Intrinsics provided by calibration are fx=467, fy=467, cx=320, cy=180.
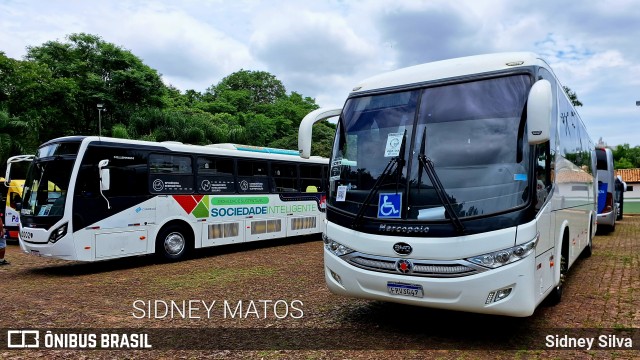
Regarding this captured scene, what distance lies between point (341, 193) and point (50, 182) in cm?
729

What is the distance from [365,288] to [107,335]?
3.18 meters

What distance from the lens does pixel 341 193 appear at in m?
5.61

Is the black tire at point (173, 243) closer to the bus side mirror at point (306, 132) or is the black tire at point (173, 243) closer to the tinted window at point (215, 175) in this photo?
the tinted window at point (215, 175)

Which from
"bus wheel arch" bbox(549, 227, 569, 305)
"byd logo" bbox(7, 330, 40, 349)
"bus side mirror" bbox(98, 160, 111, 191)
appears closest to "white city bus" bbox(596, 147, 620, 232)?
"bus wheel arch" bbox(549, 227, 569, 305)

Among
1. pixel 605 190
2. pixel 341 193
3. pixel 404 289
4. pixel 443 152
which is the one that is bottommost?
pixel 404 289

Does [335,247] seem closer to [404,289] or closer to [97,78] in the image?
[404,289]

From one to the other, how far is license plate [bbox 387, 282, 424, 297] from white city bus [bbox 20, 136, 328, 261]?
7.15m

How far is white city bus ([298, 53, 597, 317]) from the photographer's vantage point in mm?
4539

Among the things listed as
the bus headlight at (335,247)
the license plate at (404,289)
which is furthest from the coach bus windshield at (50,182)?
the license plate at (404,289)

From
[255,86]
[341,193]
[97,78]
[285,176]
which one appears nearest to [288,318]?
[341,193]

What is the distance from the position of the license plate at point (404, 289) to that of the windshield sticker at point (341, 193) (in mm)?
1174

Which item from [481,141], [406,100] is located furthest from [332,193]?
[481,141]

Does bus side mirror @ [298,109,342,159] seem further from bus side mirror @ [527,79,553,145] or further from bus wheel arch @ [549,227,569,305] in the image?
bus wheel arch @ [549,227,569,305]

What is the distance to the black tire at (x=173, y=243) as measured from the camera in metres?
11.1
